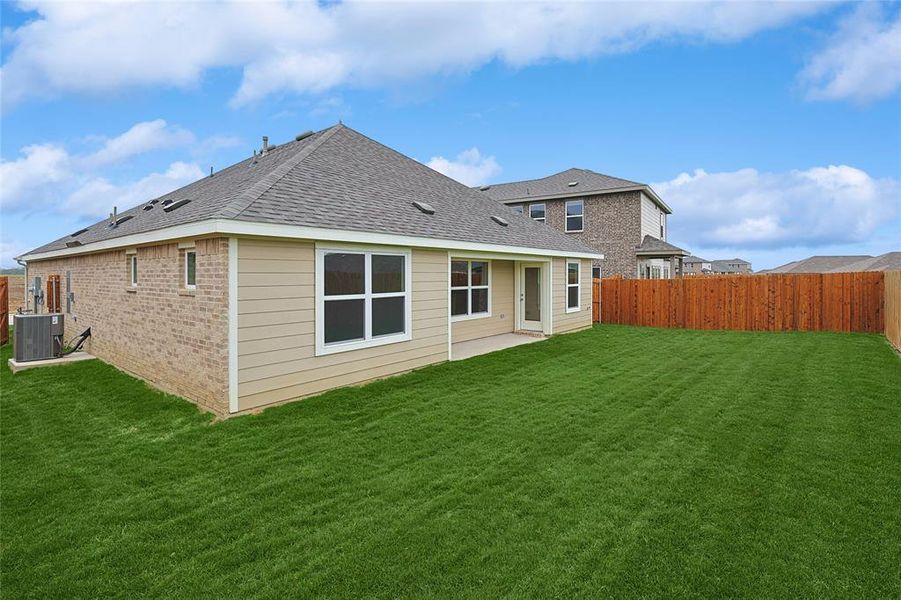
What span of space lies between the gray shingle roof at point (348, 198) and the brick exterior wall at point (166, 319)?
2.07 ft

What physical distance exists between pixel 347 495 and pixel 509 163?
26.2 metres

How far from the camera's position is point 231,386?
608 centimetres

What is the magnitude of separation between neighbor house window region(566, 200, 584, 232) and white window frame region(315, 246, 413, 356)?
1672cm

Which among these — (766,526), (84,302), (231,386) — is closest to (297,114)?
(84,302)

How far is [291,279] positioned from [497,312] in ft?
26.9

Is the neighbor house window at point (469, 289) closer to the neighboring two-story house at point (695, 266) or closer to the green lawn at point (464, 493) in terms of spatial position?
the green lawn at point (464, 493)

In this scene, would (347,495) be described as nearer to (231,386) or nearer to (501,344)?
(231,386)

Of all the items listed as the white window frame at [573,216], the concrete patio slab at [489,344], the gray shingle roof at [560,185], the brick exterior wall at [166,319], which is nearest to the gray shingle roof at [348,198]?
the brick exterior wall at [166,319]

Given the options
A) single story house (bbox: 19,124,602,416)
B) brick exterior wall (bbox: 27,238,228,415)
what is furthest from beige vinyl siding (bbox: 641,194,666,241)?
brick exterior wall (bbox: 27,238,228,415)

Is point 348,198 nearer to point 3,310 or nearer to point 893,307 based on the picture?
point 3,310

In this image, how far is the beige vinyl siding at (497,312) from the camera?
1287 cm

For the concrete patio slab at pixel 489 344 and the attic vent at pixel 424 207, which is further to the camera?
the concrete patio slab at pixel 489 344

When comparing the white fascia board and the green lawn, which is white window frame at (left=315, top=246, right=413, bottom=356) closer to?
the white fascia board

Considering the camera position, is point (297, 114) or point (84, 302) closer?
point (84, 302)
